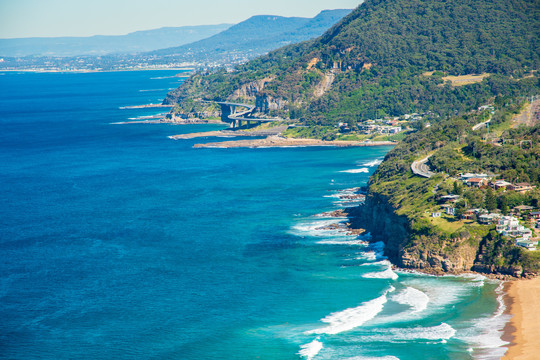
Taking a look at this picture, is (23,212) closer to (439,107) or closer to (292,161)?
(292,161)

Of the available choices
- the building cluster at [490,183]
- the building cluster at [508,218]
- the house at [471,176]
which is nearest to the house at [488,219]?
the building cluster at [508,218]

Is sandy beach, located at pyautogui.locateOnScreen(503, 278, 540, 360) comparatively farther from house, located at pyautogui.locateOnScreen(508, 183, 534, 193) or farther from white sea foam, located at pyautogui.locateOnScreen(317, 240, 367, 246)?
white sea foam, located at pyautogui.locateOnScreen(317, 240, 367, 246)

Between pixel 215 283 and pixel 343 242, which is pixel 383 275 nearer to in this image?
pixel 343 242

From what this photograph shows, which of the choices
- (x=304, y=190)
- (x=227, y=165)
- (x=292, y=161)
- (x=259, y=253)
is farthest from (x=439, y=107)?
(x=259, y=253)

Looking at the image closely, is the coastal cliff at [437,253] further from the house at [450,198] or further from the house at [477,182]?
the house at [477,182]

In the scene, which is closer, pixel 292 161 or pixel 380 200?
pixel 380 200

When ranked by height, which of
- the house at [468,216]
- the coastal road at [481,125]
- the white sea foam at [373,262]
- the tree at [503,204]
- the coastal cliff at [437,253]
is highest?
the coastal road at [481,125]

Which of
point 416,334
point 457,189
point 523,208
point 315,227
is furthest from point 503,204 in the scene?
point 315,227
